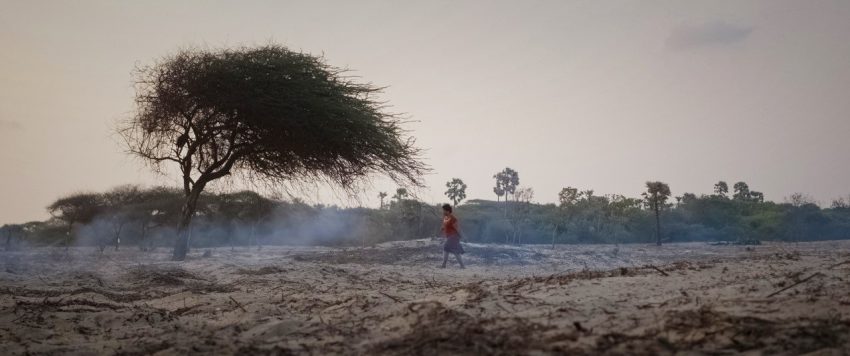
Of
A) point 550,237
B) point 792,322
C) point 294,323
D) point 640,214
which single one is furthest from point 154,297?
point 640,214

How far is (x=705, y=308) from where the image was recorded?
11.4 ft

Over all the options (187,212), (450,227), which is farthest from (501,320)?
(187,212)

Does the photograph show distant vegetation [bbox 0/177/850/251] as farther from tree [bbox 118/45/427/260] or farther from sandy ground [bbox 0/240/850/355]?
sandy ground [bbox 0/240/850/355]

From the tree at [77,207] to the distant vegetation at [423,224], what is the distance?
505 millimetres

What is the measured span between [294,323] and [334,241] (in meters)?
41.3

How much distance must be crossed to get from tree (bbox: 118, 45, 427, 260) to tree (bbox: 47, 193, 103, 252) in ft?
75.8

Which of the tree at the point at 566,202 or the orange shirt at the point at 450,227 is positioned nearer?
the orange shirt at the point at 450,227

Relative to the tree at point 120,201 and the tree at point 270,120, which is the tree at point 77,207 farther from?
the tree at point 270,120

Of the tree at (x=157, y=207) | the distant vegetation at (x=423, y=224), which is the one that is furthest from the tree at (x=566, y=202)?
the tree at (x=157, y=207)

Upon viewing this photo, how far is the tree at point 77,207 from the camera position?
105 feet

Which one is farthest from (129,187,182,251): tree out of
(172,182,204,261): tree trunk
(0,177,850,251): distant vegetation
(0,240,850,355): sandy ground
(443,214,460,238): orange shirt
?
(0,240,850,355): sandy ground

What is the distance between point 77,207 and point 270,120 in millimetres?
27834

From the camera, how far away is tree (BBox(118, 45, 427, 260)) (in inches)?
483

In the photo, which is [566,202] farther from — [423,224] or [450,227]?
[450,227]
